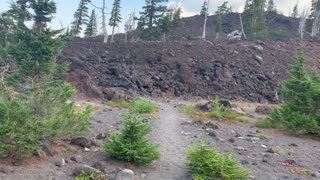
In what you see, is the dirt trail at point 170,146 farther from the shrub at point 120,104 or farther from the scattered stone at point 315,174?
the shrub at point 120,104

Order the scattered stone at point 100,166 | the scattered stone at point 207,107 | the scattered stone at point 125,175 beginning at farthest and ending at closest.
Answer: the scattered stone at point 207,107 → the scattered stone at point 100,166 → the scattered stone at point 125,175

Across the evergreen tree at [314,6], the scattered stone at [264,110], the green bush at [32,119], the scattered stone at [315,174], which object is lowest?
the scattered stone at [315,174]

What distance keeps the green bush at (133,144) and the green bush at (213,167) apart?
3.77 feet

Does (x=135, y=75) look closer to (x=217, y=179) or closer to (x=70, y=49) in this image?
(x=70, y=49)

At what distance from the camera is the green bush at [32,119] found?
695 centimetres

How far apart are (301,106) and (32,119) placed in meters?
10.6

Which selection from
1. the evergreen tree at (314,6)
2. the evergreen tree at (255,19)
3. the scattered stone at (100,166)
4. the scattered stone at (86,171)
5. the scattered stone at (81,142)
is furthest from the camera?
the evergreen tree at (314,6)

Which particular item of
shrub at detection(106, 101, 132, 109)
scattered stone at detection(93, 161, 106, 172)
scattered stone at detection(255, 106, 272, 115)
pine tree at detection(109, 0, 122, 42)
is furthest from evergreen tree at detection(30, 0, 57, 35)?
pine tree at detection(109, 0, 122, 42)

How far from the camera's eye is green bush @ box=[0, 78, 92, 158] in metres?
6.95

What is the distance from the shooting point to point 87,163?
7.75m

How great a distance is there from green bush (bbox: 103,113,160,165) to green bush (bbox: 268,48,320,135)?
770cm

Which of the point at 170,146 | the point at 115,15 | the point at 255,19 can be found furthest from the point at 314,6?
the point at 170,146

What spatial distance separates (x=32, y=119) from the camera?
723cm

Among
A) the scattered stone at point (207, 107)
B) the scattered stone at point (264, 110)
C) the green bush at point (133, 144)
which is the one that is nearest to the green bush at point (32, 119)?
the green bush at point (133, 144)
